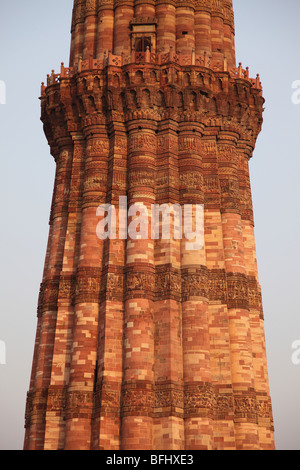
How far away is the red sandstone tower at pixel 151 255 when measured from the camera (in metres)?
30.8

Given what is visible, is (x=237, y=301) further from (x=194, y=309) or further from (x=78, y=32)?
(x=78, y=32)

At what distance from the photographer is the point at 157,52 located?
37.8m

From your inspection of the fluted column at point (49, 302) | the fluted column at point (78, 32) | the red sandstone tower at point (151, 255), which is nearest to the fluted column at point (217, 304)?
the red sandstone tower at point (151, 255)

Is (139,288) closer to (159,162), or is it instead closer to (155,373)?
(155,373)

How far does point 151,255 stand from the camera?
33.2 metres

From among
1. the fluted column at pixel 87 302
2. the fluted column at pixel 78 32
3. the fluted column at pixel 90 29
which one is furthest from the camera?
the fluted column at pixel 78 32

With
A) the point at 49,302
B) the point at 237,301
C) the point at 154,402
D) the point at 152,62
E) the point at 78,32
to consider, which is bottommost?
the point at 154,402

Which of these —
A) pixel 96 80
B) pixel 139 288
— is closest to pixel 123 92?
pixel 96 80

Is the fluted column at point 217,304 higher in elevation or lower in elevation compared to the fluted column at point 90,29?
lower

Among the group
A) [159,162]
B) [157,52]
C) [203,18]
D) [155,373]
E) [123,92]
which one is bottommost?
[155,373]

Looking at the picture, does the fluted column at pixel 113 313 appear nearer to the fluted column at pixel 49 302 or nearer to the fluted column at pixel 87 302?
the fluted column at pixel 87 302

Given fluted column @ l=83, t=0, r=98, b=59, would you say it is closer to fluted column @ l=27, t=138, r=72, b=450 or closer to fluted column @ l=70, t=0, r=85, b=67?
fluted column @ l=70, t=0, r=85, b=67

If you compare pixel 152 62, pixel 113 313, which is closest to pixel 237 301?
pixel 113 313
